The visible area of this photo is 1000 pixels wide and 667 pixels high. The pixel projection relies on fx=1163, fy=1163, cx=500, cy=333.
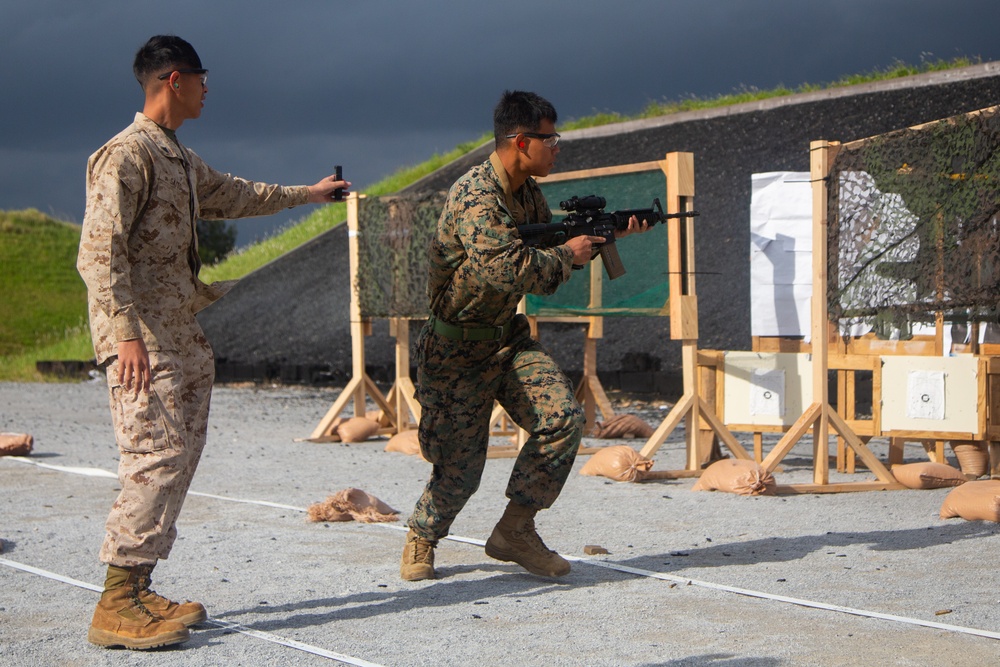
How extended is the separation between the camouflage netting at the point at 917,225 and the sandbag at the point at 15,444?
6224 millimetres

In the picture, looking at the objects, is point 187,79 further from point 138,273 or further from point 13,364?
point 13,364

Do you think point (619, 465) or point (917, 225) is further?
point (619, 465)

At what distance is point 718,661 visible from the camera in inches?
137

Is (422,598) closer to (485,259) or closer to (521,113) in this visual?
(485,259)

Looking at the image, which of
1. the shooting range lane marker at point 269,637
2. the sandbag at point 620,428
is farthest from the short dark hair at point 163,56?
the sandbag at point 620,428

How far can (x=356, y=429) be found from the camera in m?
10.4

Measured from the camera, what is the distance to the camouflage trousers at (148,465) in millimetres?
3680

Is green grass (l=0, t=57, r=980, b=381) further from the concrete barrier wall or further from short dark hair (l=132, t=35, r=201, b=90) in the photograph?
short dark hair (l=132, t=35, r=201, b=90)

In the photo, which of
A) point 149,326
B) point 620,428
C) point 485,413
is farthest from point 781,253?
point 149,326

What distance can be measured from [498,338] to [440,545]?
1398 millimetres

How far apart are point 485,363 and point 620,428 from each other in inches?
232

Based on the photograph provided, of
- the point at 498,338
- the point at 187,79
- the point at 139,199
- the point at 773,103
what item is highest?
the point at 773,103

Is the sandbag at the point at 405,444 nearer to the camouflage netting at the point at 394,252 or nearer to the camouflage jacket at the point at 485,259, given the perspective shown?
the camouflage netting at the point at 394,252

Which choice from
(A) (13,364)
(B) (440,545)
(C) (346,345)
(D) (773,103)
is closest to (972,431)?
(B) (440,545)
